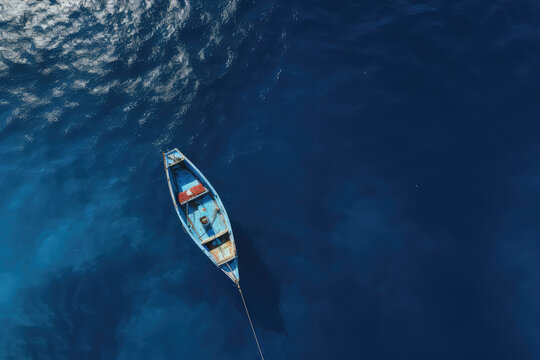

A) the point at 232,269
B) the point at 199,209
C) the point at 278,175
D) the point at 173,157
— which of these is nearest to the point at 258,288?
the point at 232,269

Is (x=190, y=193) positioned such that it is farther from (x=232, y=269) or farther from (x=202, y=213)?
(x=232, y=269)

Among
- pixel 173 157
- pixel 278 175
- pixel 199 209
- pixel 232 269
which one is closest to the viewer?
pixel 232 269

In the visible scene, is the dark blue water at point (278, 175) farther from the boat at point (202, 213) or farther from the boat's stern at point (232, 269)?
the boat's stern at point (232, 269)

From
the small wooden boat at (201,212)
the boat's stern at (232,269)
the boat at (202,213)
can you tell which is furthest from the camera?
the small wooden boat at (201,212)

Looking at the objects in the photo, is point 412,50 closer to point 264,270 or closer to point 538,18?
point 538,18

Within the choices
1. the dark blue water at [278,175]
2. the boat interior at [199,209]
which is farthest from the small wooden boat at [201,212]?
the dark blue water at [278,175]

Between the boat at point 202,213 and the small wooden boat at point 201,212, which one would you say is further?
the small wooden boat at point 201,212

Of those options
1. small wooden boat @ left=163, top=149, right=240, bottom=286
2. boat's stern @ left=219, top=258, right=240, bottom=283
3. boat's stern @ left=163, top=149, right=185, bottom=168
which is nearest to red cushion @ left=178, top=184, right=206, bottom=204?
small wooden boat @ left=163, top=149, right=240, bottom=286
